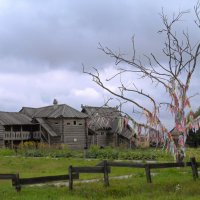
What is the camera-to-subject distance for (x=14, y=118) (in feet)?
190

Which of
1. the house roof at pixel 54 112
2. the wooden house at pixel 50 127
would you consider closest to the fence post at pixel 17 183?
the wooden house at pixel 50 127

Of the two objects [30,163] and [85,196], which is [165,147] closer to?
[85,196]

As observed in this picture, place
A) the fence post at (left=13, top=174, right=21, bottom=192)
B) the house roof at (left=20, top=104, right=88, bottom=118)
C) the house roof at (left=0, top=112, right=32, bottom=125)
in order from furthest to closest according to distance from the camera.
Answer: the house roof at (left=20, top=104, right=88, bottom=118) → the house roof at (left=0, top=112, right=32, bottom=125) → the fence post at (left=13, top=174, right=21, bottom=192)

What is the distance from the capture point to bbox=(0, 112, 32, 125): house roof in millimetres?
55469

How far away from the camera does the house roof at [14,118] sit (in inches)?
2184

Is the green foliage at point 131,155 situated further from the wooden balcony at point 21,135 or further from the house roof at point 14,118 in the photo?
the house roof at point 14,118

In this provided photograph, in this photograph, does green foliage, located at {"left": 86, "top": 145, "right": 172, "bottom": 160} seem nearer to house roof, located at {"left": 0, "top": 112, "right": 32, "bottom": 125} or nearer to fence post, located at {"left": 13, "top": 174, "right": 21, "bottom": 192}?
house roof, located at {"left": 0, "top": 112, "right": 32, "bottom": 125}

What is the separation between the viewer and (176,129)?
54.2 feet

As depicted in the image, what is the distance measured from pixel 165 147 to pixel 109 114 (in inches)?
99.4

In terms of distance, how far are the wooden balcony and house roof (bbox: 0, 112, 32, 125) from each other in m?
1.40

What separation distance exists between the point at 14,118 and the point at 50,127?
16.1 feet

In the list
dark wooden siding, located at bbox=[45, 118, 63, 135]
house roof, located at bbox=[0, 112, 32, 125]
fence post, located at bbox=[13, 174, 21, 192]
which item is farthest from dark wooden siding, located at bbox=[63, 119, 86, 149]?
fence post, located at bbox=[13, 174, 21, 192]

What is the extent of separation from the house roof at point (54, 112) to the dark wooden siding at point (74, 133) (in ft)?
2.65

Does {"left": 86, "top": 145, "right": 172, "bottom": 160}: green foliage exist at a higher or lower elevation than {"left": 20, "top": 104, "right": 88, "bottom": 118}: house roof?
lower
